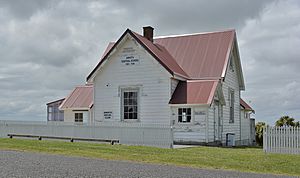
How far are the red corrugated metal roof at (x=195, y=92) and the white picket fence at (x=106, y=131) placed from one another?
2021 mm

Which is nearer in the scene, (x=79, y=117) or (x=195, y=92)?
(x=195, y=92)

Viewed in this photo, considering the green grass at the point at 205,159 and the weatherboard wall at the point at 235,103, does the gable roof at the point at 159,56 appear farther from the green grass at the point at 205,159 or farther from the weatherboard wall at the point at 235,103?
the green grass at the point at 205,159

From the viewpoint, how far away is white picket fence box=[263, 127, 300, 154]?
2144cm

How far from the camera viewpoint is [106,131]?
2673cm

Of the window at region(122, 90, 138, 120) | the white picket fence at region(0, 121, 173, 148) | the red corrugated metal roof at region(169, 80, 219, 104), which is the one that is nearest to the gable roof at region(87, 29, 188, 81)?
the red corrugated metal roof at region(169, 80, 219, 104)

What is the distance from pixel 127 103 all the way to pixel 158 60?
3710mm

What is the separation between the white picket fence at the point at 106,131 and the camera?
24.4 meters

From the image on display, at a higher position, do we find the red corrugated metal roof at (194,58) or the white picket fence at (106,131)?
the red corrugated metal roof at (194,58)

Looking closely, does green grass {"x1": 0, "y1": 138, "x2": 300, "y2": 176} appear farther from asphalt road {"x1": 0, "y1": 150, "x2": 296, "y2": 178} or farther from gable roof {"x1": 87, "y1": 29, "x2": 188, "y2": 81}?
gable roof {"x1": 87, "y1": 29, "x2": 188, "y2": 81}

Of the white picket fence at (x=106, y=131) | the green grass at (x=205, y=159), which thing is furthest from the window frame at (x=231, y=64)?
the green grass at (x=205, y=159)

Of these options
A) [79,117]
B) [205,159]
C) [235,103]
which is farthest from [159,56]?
[205,159]

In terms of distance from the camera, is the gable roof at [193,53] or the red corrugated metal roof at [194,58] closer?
the red corrugated metal roof at [194,58]

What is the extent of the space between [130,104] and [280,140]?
11.1 metres

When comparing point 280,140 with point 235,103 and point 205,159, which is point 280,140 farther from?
point 235,103
